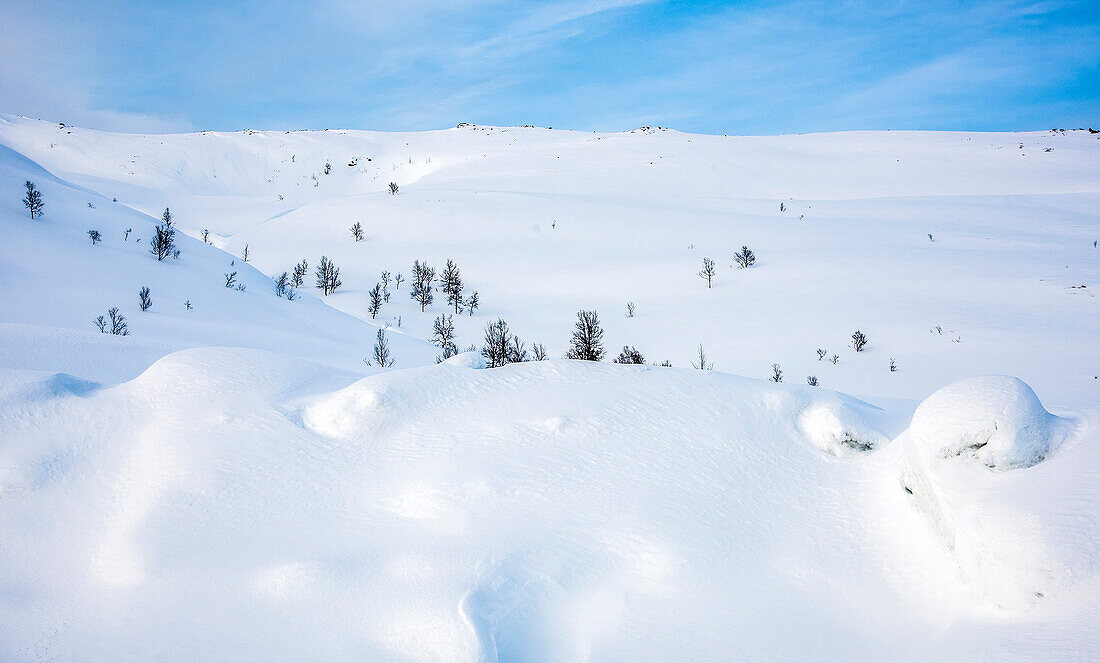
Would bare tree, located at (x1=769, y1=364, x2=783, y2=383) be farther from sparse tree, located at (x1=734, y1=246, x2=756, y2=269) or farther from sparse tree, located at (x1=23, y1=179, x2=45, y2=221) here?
sparse tree, located at (x1=23, y1=179, x2=45, y2=221)

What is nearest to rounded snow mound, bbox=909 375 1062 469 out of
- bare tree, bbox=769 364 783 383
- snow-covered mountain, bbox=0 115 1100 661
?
snow-covered mountain, bbox=0 115 1100 661

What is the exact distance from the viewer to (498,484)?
12.0ft

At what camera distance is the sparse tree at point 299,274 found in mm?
17672

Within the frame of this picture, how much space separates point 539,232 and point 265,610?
20.2 m

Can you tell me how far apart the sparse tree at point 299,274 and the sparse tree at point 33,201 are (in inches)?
257

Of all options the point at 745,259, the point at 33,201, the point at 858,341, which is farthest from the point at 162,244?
the point at 745,259

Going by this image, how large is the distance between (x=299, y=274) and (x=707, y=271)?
12067 mm

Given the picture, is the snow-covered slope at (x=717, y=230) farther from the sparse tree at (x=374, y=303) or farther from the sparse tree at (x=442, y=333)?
the sparse tree at (x=442, y=333)

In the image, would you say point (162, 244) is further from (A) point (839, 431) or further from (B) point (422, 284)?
(A) point (839, 431)

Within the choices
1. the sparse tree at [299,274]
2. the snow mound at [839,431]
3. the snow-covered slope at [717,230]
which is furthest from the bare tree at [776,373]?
the sparse tree at [299,274]

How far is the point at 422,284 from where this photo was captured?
17.8 m

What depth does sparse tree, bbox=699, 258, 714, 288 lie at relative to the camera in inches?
659

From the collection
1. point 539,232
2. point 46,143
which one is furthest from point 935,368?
point 46,143

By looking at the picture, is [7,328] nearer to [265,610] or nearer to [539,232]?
[265,610]
